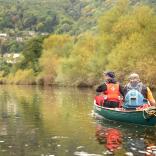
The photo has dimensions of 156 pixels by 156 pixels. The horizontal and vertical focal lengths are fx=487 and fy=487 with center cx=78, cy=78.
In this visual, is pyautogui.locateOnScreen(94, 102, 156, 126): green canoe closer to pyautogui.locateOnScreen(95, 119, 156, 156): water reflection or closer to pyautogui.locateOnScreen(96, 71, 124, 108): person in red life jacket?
pyautogui.locateOnScreen(95, 119, 156, 156): water reflection

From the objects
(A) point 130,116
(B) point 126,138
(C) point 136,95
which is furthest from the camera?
(C) point 136,95

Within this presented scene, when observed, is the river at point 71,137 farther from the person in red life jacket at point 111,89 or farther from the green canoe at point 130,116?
the person in red life jacket at point 111,89

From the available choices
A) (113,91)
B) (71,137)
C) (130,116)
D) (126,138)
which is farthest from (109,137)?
(113,91)

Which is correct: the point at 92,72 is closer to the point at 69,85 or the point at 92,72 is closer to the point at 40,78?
the point at 69,85

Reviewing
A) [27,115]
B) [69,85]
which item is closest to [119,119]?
[27,115]

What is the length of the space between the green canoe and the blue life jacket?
452mm

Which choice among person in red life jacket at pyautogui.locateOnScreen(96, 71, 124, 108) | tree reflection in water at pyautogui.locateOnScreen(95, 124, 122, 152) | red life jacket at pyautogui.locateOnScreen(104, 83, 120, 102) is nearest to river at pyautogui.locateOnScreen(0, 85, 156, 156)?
tree reflection in water at pyautogui.locateOnScreen(95, 124, 122, 152)

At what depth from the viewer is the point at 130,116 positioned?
21047 mm

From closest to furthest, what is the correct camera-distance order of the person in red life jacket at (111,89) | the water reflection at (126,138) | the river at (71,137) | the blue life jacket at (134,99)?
the water reflection at (126,138)
the river at (71,137)
the blue life jacket at (134,99)
the person in red life jacket at (111,89)

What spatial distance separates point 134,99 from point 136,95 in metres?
0.23

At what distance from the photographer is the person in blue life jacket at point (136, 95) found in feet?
70.1

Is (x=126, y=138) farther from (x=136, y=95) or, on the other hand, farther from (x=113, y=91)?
(x=113, y=91)

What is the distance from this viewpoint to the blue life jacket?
839 inches

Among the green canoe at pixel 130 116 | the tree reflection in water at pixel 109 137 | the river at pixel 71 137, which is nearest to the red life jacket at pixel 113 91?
the green canoe at pixel 130 116
